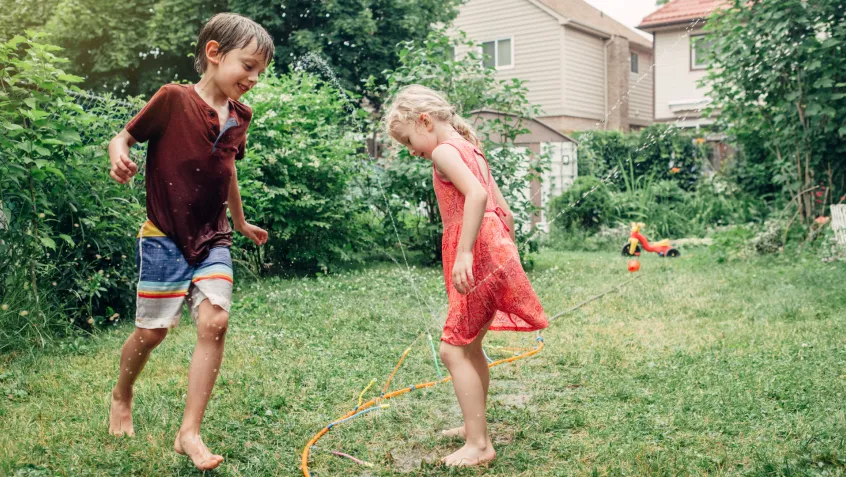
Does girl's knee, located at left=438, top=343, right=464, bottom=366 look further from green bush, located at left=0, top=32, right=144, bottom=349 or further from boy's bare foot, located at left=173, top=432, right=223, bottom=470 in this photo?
green bush, located at left=0, top=32, right=144, bottom=349

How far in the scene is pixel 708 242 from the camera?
1016 cm

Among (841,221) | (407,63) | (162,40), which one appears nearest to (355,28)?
(162,40)

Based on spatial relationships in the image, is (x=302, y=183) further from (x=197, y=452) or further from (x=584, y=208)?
(x=584, y=208)

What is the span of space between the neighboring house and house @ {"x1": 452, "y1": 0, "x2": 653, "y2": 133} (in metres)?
0.75

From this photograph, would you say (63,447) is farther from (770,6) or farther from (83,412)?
(770,6)

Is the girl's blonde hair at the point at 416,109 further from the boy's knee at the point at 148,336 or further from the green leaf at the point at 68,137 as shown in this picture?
the green leaf at the point at 68,137

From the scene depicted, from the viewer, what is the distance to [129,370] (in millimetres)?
2779

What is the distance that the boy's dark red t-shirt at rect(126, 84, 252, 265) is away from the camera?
8.56 ft

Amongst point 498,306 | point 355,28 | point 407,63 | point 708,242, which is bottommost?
point 708,242

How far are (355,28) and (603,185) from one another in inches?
235

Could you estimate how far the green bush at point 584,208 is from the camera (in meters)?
11.4

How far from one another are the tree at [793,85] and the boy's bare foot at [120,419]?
7.01m

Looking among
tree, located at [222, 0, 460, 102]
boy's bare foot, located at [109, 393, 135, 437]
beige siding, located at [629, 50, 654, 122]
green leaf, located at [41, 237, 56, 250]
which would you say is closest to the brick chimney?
beige siding, located at [629, 50, 654, 122]

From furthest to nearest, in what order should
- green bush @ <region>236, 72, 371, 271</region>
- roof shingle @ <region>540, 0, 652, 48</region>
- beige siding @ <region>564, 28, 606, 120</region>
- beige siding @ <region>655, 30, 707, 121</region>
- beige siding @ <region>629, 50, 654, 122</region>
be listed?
1. beige siding @ <region>629, 50, 654, 122</region>
2. roof shingle @ <region>540, 0, 652, 48</region>
3. beige siding @ <region>564, 28, 606, 120</region>
4. beige siding @ <region>655, 30, 707, 121</region>
5. green bush @ <region>236, 72, 371, 271</region>
